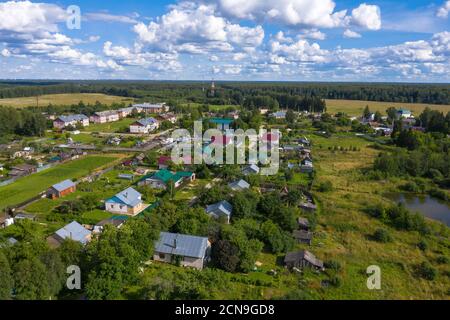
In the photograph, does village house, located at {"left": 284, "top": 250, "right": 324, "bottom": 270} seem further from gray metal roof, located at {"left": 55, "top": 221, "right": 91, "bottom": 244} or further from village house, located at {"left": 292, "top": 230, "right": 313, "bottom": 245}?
gray metal roof, located at {"left": 55, "top": 221, "right": 91, "bottom": 244}

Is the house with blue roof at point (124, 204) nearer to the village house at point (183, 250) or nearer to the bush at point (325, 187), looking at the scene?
the village house at point (183, 250)

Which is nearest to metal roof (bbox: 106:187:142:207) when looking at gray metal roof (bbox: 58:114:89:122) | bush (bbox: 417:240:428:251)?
bush (bbox: 417:240:428:251)

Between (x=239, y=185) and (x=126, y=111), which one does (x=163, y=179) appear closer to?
(x=239, y=185)

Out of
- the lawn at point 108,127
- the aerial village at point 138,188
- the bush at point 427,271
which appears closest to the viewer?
the bush at point 427,271

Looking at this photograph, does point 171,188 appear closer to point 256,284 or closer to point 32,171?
point 256,284

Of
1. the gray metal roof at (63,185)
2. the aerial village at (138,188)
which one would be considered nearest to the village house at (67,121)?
the aerial village at (138,188)
